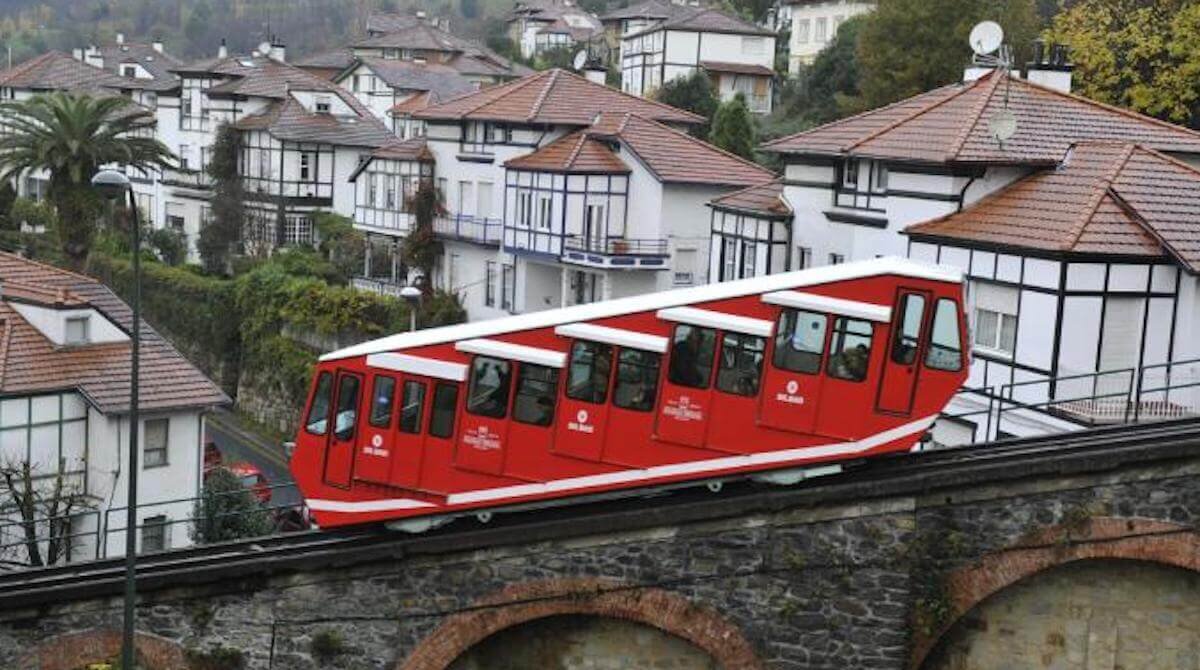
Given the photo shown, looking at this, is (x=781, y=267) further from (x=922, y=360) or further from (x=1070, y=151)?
(x=922, y=360)

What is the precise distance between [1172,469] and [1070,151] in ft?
41.7

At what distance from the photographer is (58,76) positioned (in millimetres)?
87625

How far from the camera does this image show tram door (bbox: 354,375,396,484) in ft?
63.9

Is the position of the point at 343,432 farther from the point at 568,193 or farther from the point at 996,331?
the point at 568,193

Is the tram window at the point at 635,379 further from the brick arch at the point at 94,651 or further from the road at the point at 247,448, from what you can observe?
the road at the point at 247,448

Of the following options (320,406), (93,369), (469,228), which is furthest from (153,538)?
(469,228)

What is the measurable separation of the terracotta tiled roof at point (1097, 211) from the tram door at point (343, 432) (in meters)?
11.7

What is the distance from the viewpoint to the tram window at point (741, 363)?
18.7 metres

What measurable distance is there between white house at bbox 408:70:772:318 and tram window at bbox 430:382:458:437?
89.7ft

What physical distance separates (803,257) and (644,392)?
16.2m

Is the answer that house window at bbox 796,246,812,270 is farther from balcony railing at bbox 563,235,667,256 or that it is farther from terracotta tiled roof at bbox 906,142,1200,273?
balcony railing at bbox 563,235,667,256

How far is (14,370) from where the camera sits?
32.1 meters

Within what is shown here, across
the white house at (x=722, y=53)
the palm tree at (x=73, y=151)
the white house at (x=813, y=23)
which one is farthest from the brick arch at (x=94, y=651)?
the white house at (x=813, y=23)

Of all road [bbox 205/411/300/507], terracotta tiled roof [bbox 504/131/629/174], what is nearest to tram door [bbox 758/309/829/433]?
road [bbox 205/411/300/507]
